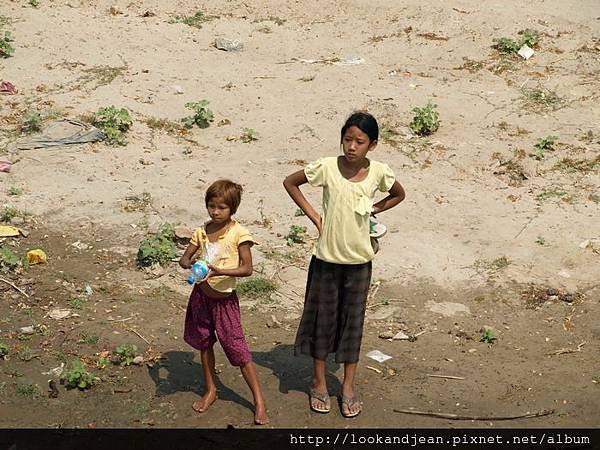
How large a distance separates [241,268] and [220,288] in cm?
17

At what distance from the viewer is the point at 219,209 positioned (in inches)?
173

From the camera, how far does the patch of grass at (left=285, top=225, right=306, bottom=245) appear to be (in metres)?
7.05

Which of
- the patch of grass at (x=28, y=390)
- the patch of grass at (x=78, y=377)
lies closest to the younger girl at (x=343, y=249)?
the patch of grass at (x=78, y=377)

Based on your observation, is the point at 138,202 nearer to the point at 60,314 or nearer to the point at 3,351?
the point at 60,314

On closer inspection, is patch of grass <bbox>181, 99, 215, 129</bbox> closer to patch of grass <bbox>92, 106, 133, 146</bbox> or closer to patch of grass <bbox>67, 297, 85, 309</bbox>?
patch of grass <bbox>92, 106, 133, 146</bbox>

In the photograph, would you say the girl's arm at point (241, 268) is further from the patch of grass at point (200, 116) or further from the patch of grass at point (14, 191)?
the patch of grass at point (200, 116)

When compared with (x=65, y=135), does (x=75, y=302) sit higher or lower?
lower

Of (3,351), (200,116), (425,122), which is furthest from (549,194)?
(3,351)

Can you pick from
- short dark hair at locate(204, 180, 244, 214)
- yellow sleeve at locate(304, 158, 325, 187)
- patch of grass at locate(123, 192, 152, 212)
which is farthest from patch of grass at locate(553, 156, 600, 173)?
short dark hair at locate(204, 180, 244, 214)

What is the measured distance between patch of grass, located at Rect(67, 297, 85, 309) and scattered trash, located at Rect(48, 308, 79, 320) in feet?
0.19

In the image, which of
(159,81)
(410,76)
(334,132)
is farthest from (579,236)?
(159,81)

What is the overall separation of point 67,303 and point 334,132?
3.76 metres

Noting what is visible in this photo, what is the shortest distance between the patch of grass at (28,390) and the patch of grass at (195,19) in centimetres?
691

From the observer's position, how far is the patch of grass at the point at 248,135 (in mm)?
8742
